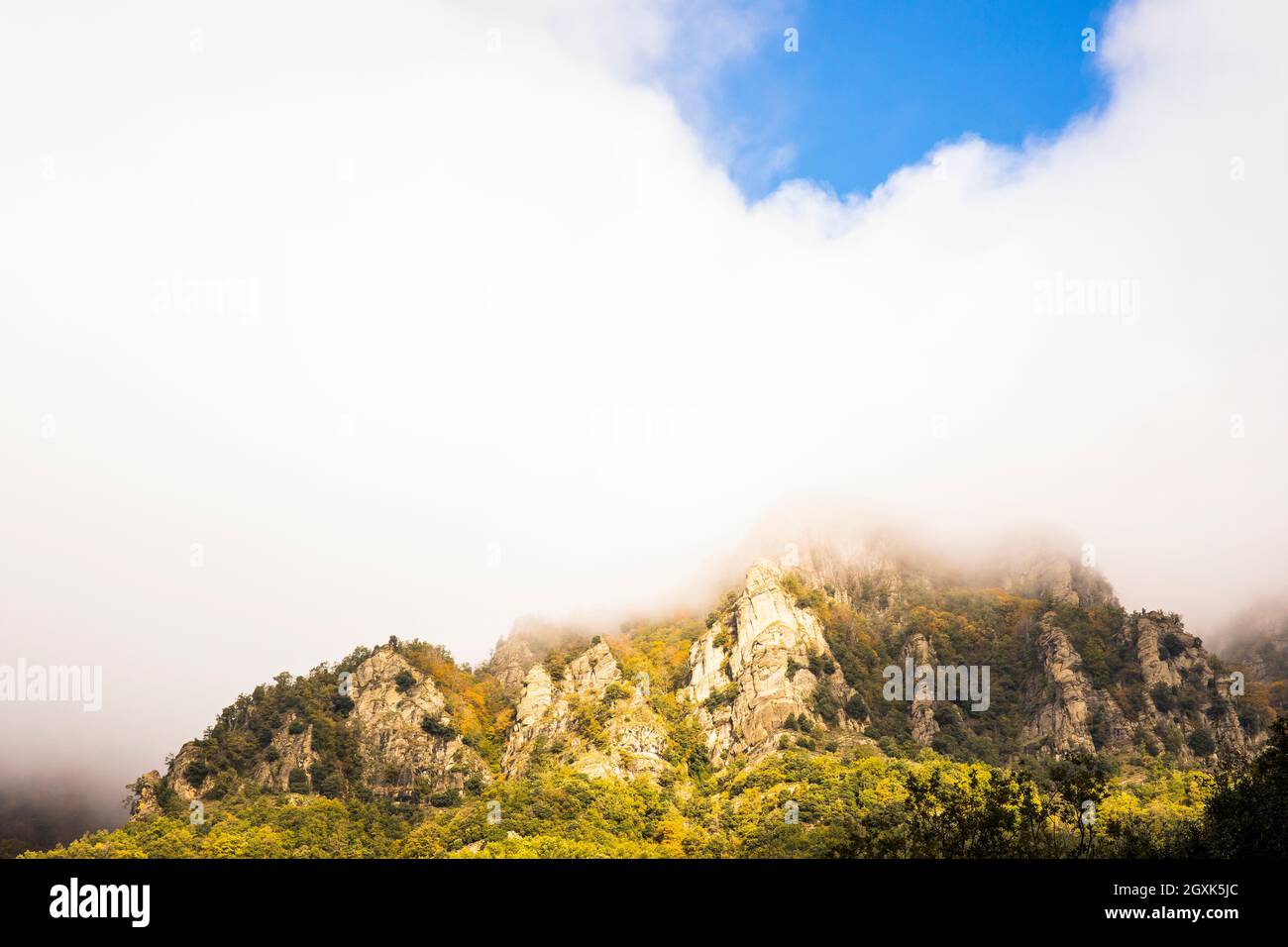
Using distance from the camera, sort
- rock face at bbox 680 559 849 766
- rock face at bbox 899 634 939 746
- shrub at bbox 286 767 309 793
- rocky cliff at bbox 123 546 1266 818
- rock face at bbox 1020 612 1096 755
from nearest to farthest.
A: shrub at bbox 286 767 309 793 → rocky cliff at bbox 123 546 1266 818 → rock face at bbox 680 559 849 766 → rock face at bbox 1020 612 1096 755 → rock face at bbox 899 634 939 746

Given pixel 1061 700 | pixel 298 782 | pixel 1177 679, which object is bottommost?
pixel 298 782

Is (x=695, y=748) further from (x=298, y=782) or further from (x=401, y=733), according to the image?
(x=298, y=782)

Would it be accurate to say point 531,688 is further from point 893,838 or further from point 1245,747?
point 1245,747

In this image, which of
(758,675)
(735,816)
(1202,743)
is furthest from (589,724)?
(1202,743)

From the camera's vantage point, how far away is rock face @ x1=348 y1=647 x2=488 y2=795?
175875 millimetres

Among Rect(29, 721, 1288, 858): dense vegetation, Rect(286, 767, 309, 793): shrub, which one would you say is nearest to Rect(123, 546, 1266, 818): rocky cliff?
Rect(286, 767, 309, 793): shrub

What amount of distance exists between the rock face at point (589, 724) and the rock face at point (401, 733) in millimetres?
11004

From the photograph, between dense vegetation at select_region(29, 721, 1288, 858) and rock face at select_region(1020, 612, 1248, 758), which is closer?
dense vegetation at select_region(29, 721, 1288, 858)

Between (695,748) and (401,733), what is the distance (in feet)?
192

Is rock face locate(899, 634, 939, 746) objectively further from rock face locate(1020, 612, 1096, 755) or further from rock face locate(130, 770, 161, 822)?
rock face locate(130, 770, 161, 822)

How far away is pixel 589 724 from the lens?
178 m

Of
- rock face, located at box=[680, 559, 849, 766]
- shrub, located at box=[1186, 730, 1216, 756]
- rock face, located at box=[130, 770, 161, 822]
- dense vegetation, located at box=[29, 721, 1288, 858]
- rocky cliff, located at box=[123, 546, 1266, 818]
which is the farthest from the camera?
rock face, located at box=[680, 559, 849, 766]

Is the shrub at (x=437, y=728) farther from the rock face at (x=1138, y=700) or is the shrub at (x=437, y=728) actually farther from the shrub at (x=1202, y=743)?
the shrub at (x=1202, y=743)

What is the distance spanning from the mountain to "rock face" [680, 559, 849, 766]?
19.0 inches
